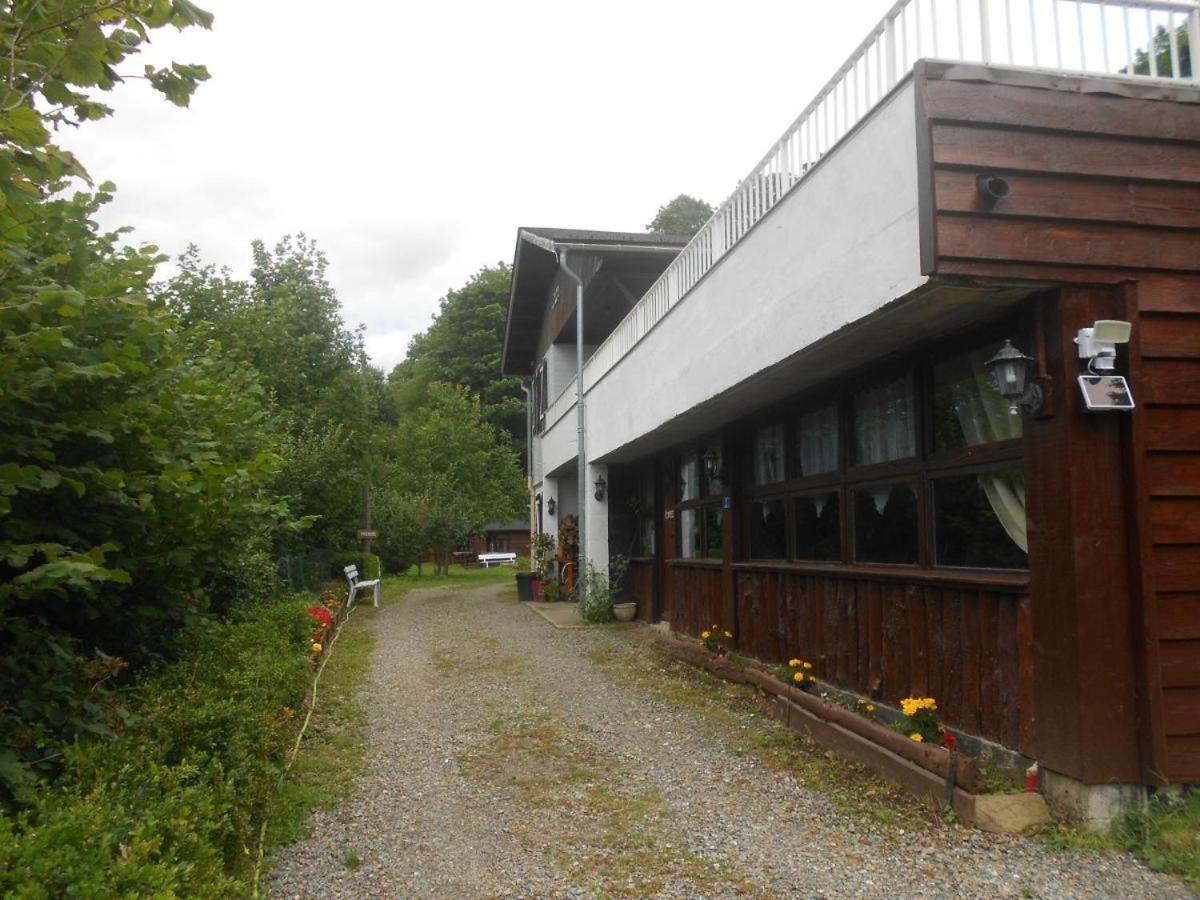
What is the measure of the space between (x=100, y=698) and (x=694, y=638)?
7.71m

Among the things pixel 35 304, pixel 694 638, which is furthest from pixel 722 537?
pixel 35 304

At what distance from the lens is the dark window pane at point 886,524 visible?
645 centimetres

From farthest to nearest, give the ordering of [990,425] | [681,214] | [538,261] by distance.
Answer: [681,214], [538,261], [990,425]

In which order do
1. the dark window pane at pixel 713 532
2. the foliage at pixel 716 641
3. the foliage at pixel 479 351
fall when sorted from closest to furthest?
1. the foliage at pixel 716 641
2. the dark window pane at pixel 713 532
3. the foliage at pixel 479 351

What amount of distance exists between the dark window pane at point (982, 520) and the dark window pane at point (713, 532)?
177 inches

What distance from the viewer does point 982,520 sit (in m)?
5.61

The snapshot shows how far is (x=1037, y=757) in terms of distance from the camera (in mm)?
4875

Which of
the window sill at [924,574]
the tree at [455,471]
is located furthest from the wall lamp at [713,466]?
the tree at [455,471]

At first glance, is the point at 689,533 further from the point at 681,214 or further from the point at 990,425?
the point at 681,214

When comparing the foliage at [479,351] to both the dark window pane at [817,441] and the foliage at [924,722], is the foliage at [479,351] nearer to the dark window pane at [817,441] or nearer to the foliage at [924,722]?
the dark window pane at [817,441]

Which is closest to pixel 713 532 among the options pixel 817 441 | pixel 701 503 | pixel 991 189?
pixel 701 503

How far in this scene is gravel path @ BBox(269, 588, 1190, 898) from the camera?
4.22 m

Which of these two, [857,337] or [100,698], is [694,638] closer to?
[857,337]

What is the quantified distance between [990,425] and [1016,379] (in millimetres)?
790
